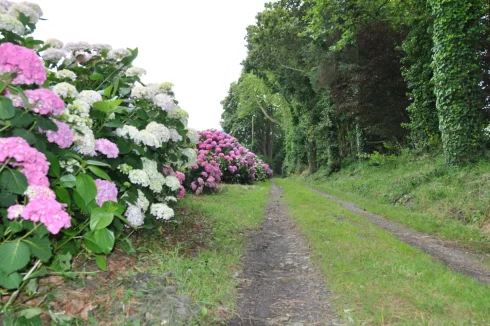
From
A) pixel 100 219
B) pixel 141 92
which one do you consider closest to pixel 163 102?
pixel 141 92

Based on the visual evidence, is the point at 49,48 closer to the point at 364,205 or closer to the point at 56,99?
the point at 56,99

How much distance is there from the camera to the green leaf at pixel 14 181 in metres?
1.98

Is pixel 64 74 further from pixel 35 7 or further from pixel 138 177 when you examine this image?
pixel 138 177

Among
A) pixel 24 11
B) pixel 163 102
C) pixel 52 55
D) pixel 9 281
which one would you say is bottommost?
pixel 9 281

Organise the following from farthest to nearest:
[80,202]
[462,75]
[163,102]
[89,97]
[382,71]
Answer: [382,71]
[462,75]
[163,102]
[89,97]
[80,202]

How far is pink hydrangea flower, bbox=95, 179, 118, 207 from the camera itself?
8.88 feet

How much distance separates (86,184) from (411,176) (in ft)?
33.7

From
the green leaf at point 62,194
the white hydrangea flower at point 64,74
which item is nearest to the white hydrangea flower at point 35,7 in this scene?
the white hydrangea flower at point 64,74

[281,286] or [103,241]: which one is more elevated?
[103,241]

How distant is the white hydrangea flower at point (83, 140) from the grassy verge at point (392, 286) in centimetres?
267

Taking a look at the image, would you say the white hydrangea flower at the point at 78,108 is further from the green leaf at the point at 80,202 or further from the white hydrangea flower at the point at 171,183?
the white hydrangea flower at the point at 171,183

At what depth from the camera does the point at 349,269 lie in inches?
149

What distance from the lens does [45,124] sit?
89.4 inches

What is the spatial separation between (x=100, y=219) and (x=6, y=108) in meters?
0.99
